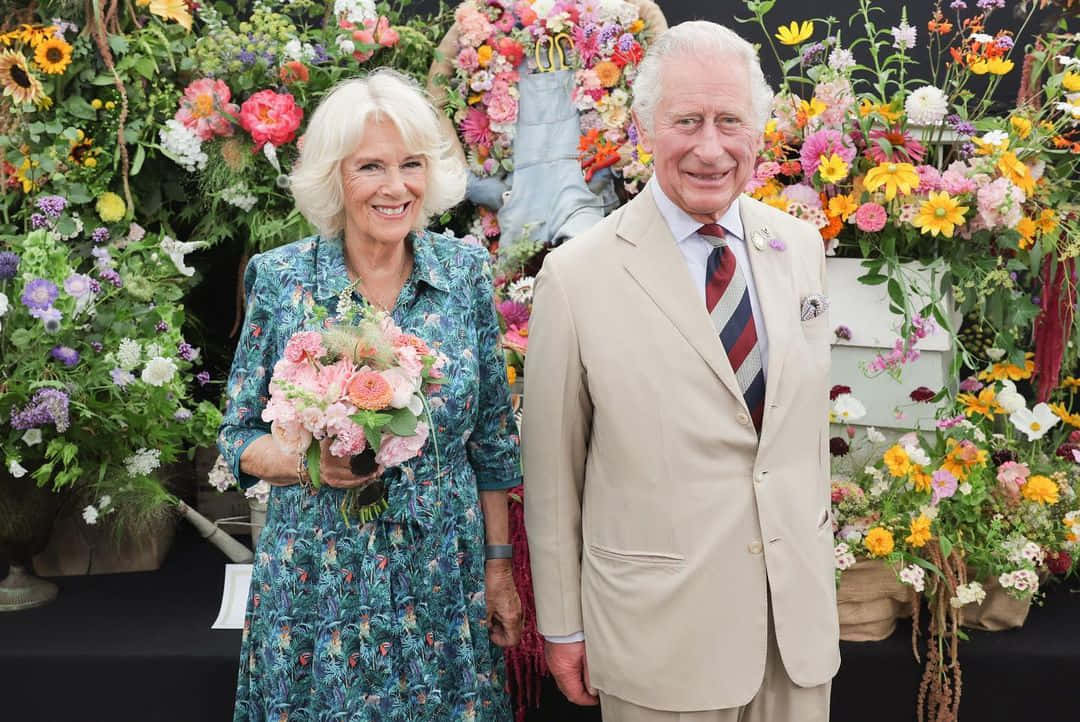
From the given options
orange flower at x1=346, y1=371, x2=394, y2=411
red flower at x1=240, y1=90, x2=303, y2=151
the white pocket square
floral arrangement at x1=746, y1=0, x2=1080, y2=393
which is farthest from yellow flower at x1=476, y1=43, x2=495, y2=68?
orange flower at x1=346, y1=371, x2=394, y2=411

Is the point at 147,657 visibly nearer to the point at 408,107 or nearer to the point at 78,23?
the point at 408,107

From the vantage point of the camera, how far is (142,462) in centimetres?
276

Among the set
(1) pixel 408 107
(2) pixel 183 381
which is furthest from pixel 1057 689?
(2) pixel 183 381

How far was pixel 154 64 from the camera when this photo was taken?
3193 mm

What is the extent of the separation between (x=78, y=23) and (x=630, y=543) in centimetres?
248

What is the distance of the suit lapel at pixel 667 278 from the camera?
1.66 meters

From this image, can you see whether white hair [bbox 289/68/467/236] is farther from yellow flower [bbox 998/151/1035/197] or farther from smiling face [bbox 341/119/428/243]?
yellow flower [bbox 998/151/1035/197]

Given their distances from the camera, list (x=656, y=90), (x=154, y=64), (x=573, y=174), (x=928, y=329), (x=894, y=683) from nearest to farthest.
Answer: (x=656, y=90), (x=894, y=683), (x=928, y=329), (x=154, y=64), (x=573, y=174)

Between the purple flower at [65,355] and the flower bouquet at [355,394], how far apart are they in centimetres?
121

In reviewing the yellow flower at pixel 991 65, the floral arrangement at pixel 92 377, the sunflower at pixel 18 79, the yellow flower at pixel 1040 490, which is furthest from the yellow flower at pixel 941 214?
the sunflower at pixel 18 79

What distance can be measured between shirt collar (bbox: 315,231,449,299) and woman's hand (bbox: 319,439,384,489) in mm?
326

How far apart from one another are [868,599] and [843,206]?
96 cm

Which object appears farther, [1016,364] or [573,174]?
[573,174]

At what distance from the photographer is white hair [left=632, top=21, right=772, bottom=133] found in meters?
1.65
